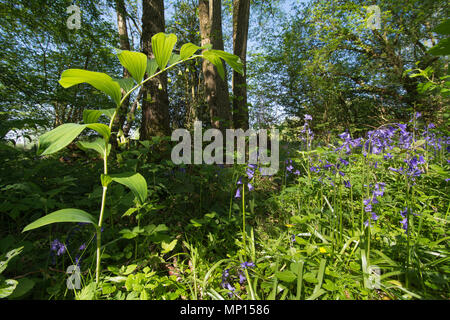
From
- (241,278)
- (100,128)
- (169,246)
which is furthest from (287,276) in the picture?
(100,128)

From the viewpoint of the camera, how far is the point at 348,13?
21.2 feet

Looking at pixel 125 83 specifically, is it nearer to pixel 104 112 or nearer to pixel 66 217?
pixel 104 112

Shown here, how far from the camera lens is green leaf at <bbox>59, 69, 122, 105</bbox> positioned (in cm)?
67

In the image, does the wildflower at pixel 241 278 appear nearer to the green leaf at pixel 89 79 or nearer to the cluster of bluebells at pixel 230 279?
the cluster of bluebells at pixel 230 279

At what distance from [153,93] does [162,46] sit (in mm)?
1855

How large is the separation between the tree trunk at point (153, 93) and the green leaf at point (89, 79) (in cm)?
180

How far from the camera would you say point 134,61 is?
78 cm

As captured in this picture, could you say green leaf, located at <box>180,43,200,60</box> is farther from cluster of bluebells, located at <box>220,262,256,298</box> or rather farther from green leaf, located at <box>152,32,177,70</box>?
cluster of bluebells, located at <box>220,262,256,298</box>

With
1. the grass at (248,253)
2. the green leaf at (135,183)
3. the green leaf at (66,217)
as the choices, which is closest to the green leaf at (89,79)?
the green leaf at (135,183)

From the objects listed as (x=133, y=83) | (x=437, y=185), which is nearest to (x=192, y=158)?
(x=133, y=83)

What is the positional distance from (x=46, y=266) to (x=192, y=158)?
1.59 meters

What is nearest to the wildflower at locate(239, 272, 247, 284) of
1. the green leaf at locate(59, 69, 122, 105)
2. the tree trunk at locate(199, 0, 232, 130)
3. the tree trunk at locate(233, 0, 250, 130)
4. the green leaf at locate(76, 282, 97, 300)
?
the green leaf at locate(76, 282, 97, 300)

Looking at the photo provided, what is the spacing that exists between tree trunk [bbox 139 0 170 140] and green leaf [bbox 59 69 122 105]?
5.90 feet
